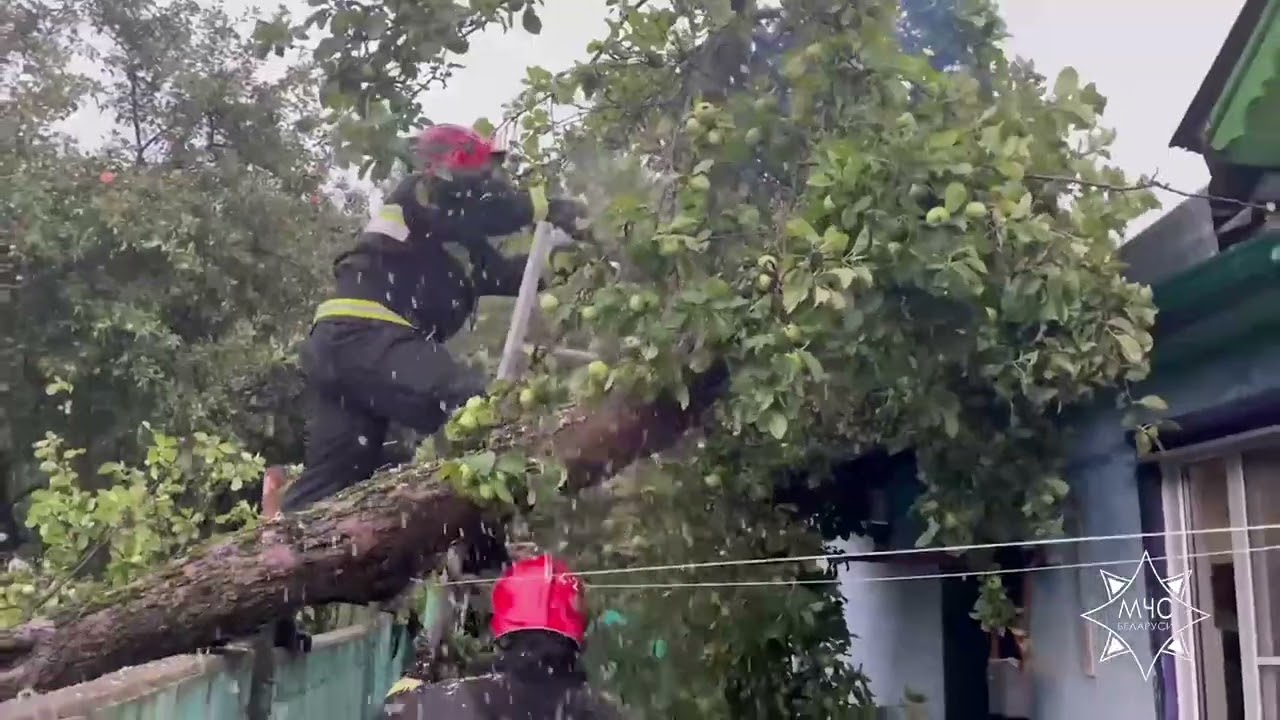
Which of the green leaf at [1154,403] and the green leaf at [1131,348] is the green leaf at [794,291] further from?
the green leaf at [1154,403]

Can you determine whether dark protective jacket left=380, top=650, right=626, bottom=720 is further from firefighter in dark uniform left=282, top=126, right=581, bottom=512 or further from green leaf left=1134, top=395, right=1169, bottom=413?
green leaf left=1134, top=395, right=1169, bottom=413

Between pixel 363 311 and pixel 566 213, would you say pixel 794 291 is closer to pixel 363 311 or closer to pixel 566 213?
pixel 566 213

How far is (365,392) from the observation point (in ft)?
12.7

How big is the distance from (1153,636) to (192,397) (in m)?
7.73

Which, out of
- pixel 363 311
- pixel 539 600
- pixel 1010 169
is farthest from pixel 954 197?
pixel 363 311

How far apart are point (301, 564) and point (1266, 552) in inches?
95.9

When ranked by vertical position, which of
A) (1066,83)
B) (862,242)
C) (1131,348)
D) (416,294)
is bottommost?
(1131,348)

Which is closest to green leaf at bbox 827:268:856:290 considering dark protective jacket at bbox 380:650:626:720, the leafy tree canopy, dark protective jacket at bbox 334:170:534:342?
the leafy tree canopy

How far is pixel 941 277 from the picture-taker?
9.59 feet

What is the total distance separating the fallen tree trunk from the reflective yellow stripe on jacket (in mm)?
638

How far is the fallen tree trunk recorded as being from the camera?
3.26 meters

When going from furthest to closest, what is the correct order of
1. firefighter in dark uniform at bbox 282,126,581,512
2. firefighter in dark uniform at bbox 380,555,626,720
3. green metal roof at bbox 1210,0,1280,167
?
1. firefighter in dark uniform at bbox 282,126,581,512
2. firefighter in dark uniform at bbox 380,555,626,720
3. green metal roof at bbox 1210,0,1280,167

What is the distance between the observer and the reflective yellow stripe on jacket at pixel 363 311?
3812mm

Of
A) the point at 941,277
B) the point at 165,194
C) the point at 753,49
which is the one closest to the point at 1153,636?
the point at 941,277
